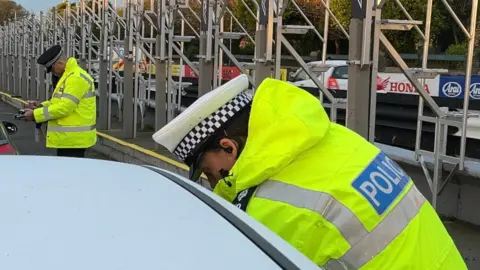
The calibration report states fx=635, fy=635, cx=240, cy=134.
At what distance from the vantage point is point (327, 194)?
1.67m

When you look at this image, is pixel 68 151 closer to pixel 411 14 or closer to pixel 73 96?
pixel 73 96

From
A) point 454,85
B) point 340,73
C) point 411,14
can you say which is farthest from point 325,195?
point 411,14

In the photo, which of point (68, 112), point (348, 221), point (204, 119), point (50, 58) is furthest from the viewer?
point (50, 58)

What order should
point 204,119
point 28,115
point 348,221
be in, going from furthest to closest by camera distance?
1. point 28,115
2. point 204,119
3. point 348,221

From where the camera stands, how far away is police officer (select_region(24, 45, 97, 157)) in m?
6.61

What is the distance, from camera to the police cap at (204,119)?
1967 mm

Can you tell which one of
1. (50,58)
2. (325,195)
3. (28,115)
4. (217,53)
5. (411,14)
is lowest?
(28,115)

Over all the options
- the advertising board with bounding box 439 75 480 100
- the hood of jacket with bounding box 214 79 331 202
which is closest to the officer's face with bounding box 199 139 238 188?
the hood of jacket with bounding box 214 79 331 202

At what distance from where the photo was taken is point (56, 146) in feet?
22.0

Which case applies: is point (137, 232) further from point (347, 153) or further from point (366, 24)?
point (366, 24)

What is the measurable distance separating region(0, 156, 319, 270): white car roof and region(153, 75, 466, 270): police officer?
0.12 metres

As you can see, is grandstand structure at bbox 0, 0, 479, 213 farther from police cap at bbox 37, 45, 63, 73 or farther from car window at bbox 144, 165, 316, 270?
car window at bbox 144, 165, 316, 270

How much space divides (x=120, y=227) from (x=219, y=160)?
2.04 ft

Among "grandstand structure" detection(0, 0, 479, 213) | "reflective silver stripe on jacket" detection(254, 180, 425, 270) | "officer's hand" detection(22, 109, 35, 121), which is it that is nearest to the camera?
"reflective silver stripe on jacket" detection(254, 180, 425, 270)
